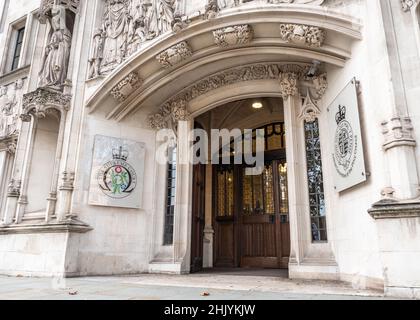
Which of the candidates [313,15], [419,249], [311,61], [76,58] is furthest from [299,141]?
[76,58]

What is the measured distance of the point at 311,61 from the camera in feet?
22.5

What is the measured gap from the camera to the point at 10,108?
11250 millimetres

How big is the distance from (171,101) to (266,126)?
3.58 meters

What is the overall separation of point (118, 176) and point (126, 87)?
7.12 feet

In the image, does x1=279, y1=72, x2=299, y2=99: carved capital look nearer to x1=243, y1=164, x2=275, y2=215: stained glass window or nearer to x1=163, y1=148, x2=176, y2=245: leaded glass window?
x1=163, y1=148, x2=176, y2=245: leaded glass window

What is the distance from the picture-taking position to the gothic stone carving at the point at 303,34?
5938 mm

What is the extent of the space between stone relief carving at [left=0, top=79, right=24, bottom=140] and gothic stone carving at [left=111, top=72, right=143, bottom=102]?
454 cm

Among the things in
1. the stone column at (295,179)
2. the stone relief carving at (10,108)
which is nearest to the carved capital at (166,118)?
the stone column at (295,179)

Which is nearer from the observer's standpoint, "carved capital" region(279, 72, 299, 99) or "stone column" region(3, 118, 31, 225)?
"carved capital" region(279, 72, 299, 99)

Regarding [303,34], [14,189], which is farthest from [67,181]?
[303,34]

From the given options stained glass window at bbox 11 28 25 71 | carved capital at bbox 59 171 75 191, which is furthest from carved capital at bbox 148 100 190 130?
stained glass window at bbox 11 28 25 71

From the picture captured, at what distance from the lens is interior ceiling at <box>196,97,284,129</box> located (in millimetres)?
10406

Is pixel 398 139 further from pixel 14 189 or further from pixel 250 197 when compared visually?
pixel 14 189
